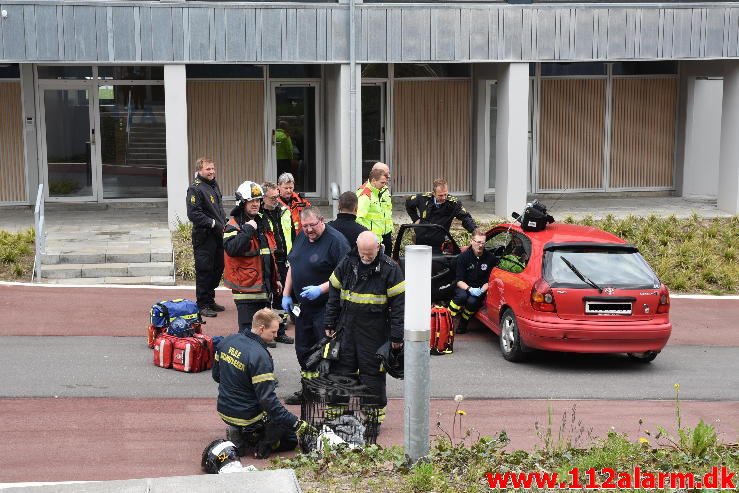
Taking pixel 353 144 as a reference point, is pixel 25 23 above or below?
above

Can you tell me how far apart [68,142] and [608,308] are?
45.6ft

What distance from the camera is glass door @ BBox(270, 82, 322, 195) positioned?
75.0 feet

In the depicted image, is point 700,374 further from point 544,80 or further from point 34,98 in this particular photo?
point 34,98

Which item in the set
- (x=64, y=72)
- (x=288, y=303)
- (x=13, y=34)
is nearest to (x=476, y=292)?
(x=288, y=303)

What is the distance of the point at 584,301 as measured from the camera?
37.8 ft

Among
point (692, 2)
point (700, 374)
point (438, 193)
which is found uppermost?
point (692, 2)

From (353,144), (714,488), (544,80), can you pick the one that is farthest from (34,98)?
(714,488)

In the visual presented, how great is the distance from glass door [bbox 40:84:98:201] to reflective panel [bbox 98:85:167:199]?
0.91 ft

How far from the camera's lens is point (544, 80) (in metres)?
23.6

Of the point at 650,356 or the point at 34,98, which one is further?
the point at 34,98

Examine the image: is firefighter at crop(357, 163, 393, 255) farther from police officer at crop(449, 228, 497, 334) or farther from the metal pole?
the metal pole

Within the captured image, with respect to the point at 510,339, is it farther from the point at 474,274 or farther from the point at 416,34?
the point at 416,34

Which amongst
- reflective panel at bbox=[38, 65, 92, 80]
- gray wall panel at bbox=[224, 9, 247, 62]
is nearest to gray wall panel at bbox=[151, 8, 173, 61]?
gray wall panel at bbox=[224, 9, 247, 62]

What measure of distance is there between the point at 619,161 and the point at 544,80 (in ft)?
8.21
